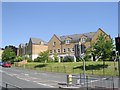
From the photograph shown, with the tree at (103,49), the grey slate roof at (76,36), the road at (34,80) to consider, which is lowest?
the road at (34,80)

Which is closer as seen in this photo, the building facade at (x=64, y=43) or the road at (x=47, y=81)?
the road at (x=47, y=81)

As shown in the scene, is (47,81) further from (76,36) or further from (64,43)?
(76,36)

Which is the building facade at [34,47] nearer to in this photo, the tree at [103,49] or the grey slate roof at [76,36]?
the grey slate roof at [76,36]

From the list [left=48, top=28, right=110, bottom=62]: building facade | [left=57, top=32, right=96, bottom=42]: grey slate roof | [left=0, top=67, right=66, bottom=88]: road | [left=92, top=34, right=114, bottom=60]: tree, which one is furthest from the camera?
[left=48, top=28, right=110, bottom=62]: building facade

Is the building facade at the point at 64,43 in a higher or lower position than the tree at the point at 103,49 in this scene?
higher

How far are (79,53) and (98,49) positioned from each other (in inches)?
1163

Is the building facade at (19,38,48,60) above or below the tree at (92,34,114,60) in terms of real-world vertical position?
above

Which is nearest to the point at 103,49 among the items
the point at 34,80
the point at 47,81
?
the point at 34,80

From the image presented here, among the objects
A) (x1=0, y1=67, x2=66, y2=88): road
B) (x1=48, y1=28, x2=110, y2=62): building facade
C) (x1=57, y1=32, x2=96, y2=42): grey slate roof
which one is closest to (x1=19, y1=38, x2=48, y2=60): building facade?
(x1=48, y1=28, x2=110, y2=62): building facade

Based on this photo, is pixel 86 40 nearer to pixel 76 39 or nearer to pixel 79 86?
pixel 76 39

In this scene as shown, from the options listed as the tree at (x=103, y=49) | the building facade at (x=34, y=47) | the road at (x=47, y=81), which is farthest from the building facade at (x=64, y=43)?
the road at (x=47, y=81)

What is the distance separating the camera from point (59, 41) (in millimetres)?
87938

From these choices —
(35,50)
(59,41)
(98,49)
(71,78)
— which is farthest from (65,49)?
(71,78)

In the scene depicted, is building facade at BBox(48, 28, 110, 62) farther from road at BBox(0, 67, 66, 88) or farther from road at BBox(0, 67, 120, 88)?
road at BBox(0, 67, 120, 88)
